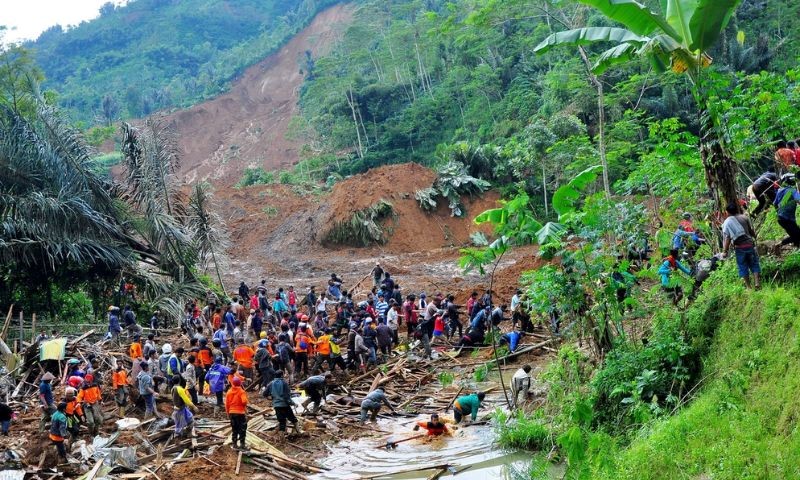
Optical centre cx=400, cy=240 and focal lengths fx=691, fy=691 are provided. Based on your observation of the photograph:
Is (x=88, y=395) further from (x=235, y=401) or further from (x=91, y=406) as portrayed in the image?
(x=235, y=401)

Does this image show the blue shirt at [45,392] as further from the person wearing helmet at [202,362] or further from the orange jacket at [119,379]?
the person wearing helmet at [202,362]

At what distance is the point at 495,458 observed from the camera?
1105 cm

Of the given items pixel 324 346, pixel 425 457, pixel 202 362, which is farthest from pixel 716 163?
pixel 202 362

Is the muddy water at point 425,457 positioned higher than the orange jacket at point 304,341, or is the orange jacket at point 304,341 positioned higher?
the orange jacket at point 304,341

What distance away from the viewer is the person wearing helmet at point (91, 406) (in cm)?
1291

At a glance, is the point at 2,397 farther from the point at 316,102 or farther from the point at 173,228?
the point at 316,102

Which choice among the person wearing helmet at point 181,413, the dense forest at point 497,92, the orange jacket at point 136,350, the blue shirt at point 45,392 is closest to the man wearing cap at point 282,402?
the person wearing helmet at point 181,413

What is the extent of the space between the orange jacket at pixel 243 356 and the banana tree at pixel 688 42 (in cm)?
963

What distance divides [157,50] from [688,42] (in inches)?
4310

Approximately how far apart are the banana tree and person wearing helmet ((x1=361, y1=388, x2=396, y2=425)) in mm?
6977

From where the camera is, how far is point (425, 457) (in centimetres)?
1146

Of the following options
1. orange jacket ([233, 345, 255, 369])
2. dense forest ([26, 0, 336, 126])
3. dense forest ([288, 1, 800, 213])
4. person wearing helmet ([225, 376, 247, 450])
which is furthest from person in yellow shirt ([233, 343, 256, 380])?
dense forest ([26, 0, 336, 126])

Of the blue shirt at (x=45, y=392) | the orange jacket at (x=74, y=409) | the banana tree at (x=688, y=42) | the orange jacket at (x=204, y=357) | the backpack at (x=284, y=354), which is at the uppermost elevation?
the banana tree at (x=688, y=42)

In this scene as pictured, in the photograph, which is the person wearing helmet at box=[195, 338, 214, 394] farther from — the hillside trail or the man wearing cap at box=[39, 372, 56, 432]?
the hillside trail
